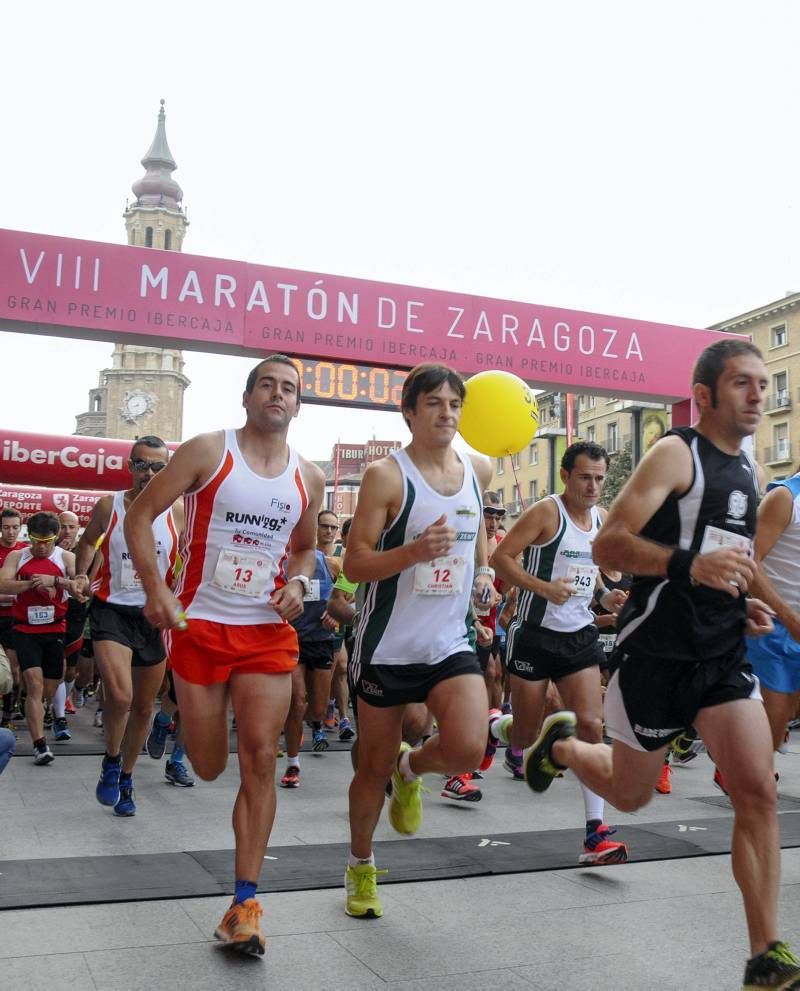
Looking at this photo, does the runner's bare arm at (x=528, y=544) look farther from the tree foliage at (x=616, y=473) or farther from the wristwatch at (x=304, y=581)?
the tree foliage at (x=616, y=473)

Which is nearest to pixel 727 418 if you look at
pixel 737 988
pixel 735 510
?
pixel 735 510

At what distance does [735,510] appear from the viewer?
3.27 meters

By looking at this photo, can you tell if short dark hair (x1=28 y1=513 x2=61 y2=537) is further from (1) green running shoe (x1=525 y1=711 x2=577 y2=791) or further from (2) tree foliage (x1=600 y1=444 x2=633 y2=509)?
(2) tree foliage (x1=600 y1=444 x2=633 y2=509)

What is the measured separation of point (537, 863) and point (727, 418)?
7.87 feet

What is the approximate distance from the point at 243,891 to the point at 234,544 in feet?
4.09

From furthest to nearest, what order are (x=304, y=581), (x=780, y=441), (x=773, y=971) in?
(x=780, y=441) < (x=304, y=581) < (x=773, y=971)

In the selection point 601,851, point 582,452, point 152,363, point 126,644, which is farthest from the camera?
point 152,363

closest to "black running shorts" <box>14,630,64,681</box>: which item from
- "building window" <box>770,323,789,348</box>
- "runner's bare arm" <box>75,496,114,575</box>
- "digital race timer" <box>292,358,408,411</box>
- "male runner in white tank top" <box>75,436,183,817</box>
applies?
"runner's bare arm" <box>75,496,114,575</box>

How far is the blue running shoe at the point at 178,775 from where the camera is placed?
6.86m

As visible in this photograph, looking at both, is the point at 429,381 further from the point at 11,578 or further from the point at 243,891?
the point at 11,578

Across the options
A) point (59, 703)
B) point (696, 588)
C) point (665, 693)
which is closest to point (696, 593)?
point (696, 588)

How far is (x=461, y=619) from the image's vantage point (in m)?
4.03

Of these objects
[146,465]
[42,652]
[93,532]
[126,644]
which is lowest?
[42,652]

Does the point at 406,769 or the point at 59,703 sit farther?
the point at 59,703
